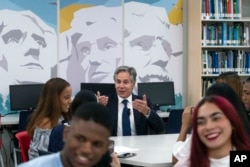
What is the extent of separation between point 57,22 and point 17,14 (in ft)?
1.76

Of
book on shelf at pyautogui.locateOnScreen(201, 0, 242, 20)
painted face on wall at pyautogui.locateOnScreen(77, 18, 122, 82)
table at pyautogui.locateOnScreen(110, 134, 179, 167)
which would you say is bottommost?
table at pyautogui.locateOnScreen(110, 134, 179, 167)

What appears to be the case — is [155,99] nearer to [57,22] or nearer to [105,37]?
[105,37]

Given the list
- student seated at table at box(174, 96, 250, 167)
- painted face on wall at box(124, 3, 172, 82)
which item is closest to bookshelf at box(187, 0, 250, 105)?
painted face on wall at box(124, 3, 172, 82)

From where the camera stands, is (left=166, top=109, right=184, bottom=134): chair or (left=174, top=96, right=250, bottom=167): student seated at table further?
(left=166, top=109, right=184, bottom=134): chair

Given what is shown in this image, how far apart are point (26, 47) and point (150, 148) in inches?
121

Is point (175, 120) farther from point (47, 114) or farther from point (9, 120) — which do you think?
point (47, 114)

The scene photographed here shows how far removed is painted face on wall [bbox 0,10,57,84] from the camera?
6250 millimetres

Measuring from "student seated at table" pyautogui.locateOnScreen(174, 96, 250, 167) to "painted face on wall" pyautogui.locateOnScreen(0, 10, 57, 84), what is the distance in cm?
416

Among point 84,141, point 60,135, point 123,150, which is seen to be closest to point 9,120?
point 123,150

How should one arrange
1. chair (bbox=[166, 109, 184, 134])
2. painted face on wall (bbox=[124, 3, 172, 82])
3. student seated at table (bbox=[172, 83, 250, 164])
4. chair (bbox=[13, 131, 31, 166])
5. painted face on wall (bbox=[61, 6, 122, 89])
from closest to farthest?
student seated at table (bbox=[172, 83, 250, 164]) → chair (bbox=[13, 131, 31, 166]) → chair (bbox=[166, 109, 184, 134]) → painted face on wall (bbox=[61, 6, 122, 89]) → painted face on wall (bbox=[124, 3, 172, 82])

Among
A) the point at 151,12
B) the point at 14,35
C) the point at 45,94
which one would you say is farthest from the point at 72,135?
the point at 151,12

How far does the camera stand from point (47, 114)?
3611 millimetres

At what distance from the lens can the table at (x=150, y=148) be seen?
329 cm

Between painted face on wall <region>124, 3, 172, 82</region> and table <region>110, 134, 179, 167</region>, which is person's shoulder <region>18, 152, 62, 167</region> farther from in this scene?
painted face on wall <region>124, 3, 172, 82</region>
